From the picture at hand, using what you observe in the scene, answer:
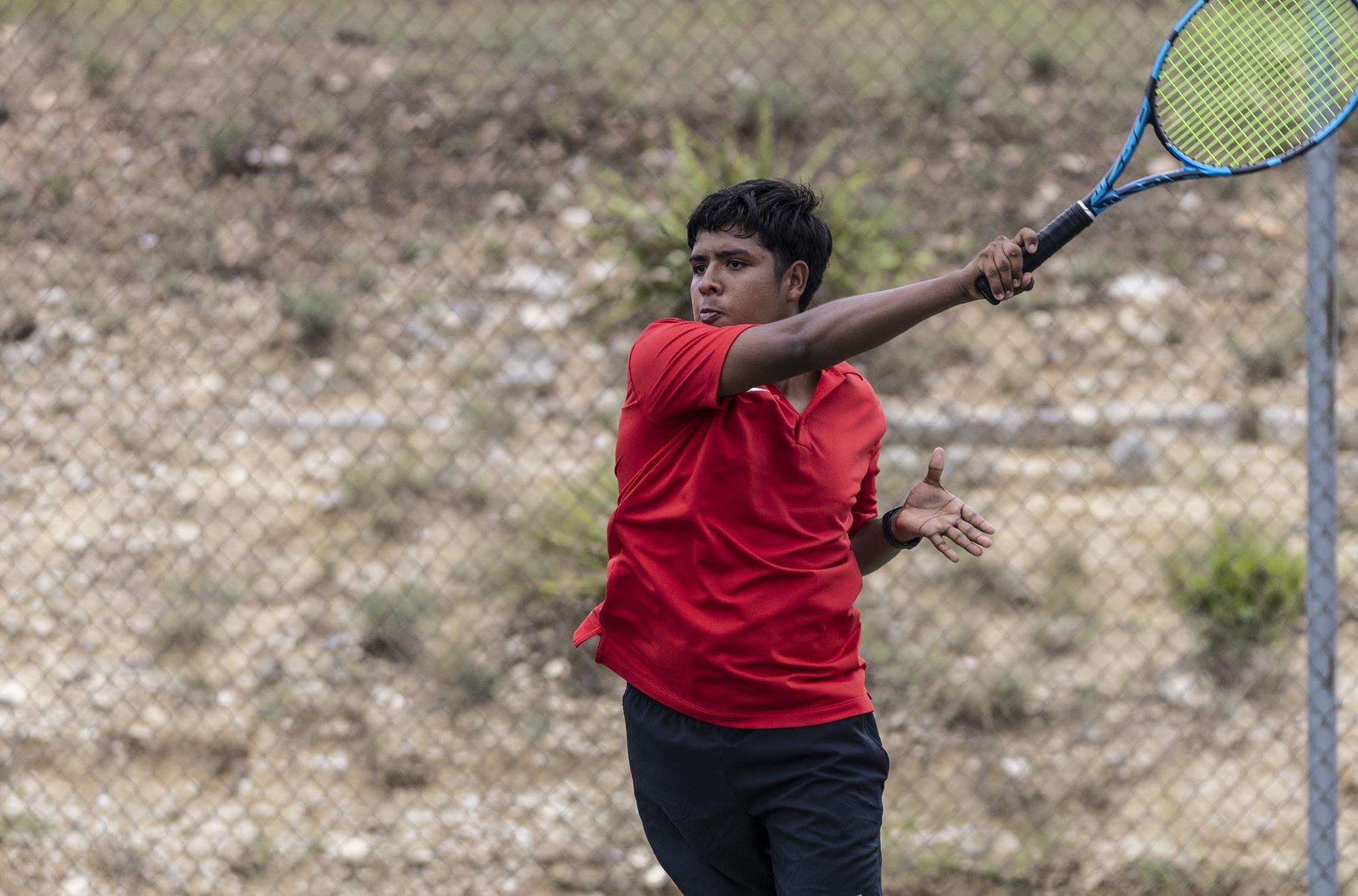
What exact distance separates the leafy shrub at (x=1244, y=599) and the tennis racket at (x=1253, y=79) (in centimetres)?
286

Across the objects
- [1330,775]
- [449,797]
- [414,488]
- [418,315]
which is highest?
[418,315]

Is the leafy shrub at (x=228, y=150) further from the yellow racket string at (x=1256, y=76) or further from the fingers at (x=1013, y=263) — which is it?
the fingers at (x=1013, y=263)

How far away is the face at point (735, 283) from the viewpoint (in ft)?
7.68

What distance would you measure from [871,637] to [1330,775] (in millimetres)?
2042

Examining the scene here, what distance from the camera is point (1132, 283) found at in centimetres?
Result: 786

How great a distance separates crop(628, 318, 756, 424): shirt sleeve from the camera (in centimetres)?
215

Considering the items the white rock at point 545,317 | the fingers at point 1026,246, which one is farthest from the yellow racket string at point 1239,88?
the white rock at point 545,317

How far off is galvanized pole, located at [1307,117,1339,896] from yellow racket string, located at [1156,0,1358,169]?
2.16 ft

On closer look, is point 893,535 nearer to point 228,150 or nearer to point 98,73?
point 228,150

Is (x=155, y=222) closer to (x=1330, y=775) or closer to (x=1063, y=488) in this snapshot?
(x=1063, y=488)

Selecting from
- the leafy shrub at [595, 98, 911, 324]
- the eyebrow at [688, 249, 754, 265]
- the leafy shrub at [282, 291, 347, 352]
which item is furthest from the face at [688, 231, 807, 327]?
the leafy shrub at [282, 291, 347, 352]

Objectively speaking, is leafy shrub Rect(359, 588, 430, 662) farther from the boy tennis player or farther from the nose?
the nose

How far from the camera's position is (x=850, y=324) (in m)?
2.05

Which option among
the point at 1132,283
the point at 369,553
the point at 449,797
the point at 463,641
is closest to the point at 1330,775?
the point at 449,797
